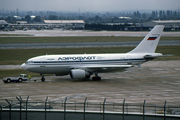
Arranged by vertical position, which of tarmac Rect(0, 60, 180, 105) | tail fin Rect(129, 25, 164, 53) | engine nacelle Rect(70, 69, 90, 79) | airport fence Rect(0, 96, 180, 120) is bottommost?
tarmac Rect(0, 60, 180, 105)

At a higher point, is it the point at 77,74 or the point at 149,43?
the point at 149,43

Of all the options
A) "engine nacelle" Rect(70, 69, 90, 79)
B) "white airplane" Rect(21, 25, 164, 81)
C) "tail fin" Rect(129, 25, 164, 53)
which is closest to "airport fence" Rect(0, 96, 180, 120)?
"engine nacelle" Rect(70, 69, 90, 79)

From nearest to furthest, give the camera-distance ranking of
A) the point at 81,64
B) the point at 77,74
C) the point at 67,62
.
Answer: the point at 77,74, the point at 67,62, the point at 81,64

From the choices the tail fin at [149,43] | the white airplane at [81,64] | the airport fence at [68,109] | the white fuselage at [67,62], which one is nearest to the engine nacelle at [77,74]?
the white airplane at [81,64]

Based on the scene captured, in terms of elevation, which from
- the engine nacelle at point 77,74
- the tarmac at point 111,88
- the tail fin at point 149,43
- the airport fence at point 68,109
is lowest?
the tarmac at point 111,88

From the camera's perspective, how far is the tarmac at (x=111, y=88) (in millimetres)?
40381

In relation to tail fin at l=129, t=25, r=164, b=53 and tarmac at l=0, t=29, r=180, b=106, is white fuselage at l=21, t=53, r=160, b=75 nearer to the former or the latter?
tarmac at l=0, t=29, r=180, b=106

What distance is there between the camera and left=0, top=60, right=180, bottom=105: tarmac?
132 feet

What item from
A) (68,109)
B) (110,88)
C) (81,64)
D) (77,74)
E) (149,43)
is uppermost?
(149,43)

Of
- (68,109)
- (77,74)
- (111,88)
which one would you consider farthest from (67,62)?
(68,109)

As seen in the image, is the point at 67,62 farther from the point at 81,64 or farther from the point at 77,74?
the point at 77,74

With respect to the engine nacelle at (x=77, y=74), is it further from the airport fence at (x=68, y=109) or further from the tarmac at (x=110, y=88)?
the airport fence at (x=68, y=109)

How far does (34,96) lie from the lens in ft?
136

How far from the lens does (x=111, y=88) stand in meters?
47.3
